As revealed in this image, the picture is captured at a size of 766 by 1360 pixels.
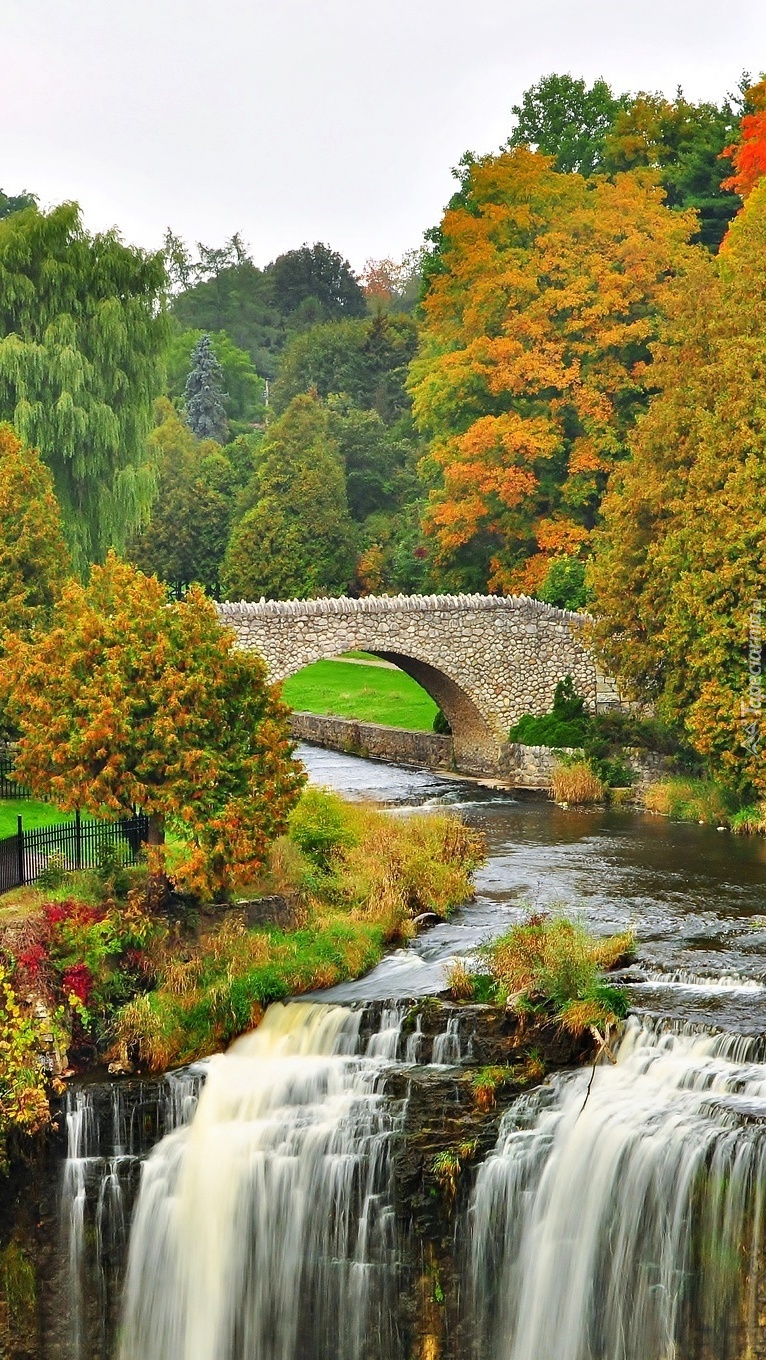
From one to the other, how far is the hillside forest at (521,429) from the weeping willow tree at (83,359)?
61 millimetres

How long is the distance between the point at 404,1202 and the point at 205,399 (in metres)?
74.2

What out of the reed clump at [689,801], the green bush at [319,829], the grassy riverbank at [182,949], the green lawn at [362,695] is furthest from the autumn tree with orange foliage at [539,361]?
the grassy riverbank at [182,949]

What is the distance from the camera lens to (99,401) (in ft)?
125

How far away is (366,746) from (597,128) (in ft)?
80.6

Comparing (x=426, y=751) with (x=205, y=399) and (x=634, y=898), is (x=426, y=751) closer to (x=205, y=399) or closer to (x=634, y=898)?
(x=634, y=898)

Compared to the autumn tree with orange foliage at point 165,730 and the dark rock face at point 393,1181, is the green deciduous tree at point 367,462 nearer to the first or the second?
the autumn tree with orange foliage at point 165,730

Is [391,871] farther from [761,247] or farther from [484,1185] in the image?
[761,247]

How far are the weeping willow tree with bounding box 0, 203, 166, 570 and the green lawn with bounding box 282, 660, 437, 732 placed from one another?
38.8 feet

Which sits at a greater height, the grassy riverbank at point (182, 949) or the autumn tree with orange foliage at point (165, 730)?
the autumn tree with orange foliage at point (165, 730)

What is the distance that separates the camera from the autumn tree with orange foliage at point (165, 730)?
22047mm

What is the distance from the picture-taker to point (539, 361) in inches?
1767

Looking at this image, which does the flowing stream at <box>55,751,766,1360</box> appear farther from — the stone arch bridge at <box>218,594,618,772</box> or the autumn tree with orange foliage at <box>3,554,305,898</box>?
the stone arch bridge at <box>218,594,618,772</box>

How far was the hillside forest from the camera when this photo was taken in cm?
3309

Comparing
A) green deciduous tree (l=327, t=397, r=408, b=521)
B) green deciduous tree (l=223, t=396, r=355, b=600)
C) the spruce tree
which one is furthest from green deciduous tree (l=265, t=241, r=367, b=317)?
green deciduous tree (l=223, t=396, r=355, b=600)
